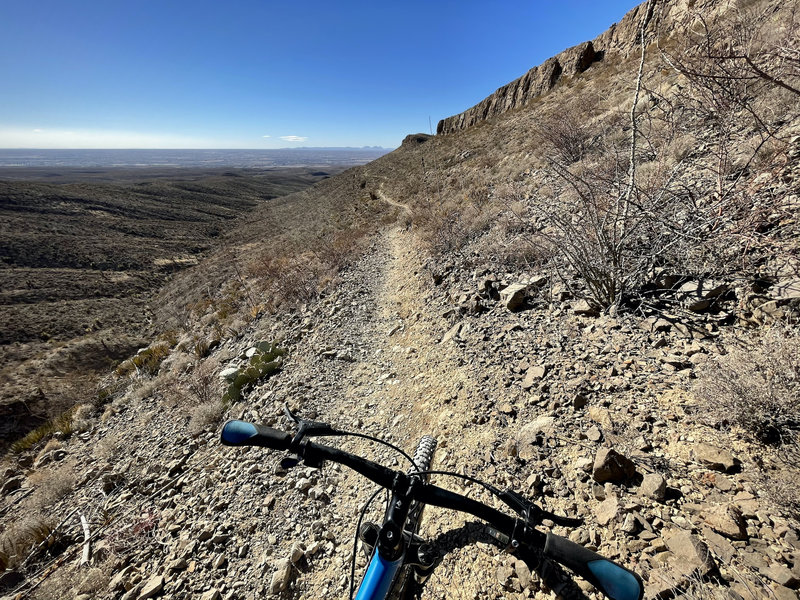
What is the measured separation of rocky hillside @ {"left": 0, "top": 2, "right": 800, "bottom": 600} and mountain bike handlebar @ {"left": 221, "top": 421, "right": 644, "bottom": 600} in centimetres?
18

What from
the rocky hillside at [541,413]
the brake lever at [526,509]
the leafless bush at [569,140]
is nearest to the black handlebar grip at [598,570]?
the brake lever at [526,509]

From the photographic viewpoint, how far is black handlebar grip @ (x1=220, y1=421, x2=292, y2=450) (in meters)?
1.76

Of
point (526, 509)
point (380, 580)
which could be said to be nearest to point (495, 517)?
point (526, 509)

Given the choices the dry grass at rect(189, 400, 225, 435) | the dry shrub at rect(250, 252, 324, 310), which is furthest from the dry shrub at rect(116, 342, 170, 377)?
the dry grass at rect(189, 400, 225, 435)

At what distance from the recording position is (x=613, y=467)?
7.68 ft

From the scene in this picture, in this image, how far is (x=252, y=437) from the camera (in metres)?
1.78

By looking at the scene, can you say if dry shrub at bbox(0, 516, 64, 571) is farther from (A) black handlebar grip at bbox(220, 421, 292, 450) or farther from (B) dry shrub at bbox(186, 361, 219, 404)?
(A) black handlebar grip at bbox(220, 421, 292, 450)

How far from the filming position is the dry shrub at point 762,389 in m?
2.09

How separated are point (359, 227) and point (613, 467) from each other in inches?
683

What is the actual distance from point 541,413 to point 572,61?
37.3 meters

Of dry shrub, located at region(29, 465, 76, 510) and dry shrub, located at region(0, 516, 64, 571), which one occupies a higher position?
dry shrub, located at region(0, 516, 64, 571)

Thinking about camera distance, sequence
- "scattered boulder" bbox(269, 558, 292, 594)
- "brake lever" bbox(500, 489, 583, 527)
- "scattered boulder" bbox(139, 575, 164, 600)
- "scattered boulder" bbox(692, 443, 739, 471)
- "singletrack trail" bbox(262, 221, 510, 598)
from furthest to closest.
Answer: "scattered boulder" bbox(139, 575, 164, 600) → "scattered boulder" bbox(269, 558, 292, 594) → "singletrack trail" bbox(262, 221, 510, 598) → "scattered boulder" bbox(692, 443, 739, 471) → "brake lever" bbox(500, 489, 583, 527)

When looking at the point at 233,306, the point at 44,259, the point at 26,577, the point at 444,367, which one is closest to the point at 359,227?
the point at 233,306

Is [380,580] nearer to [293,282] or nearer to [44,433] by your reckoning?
[293,282]
